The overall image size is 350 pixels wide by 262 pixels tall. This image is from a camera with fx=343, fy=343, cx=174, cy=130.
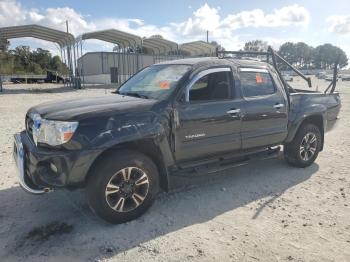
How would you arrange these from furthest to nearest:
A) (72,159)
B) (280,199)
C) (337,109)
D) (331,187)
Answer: (337,109), (331,187), (280,199), (72,159)

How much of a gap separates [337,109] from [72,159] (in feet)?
17.4

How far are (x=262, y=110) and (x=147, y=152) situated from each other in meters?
2.05

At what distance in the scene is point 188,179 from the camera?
444 centimetres

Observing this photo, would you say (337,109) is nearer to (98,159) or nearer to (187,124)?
(187,124)

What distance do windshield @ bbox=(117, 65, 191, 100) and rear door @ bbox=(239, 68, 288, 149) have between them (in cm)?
Answer: 105

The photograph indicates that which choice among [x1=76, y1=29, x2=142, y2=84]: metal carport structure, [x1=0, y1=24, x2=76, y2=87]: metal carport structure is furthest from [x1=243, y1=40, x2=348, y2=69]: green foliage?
[x1=0, y1=24, x2=76, y2=87]: metal carport structure

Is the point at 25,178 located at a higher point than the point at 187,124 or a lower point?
lower

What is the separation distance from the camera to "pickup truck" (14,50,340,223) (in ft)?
11.8

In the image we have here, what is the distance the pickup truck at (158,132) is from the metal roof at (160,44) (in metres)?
31.1

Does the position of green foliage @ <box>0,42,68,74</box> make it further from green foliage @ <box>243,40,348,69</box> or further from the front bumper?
green foliage @ <box>243,40,348,69</box>

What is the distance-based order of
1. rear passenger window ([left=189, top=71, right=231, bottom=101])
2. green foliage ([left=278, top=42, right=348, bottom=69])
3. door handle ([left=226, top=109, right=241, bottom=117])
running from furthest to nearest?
green foliage ([left=278, top=42, right=348, bottom=69]) < door handle ([left=226, top=109, right=241, bottom=117]) < rear passenger window ([left=189, top=71, right=231, bottom=101])

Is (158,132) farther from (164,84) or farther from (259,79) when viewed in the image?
(259,79)

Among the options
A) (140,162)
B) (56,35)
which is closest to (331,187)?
(140,162)

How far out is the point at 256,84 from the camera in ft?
17.3
